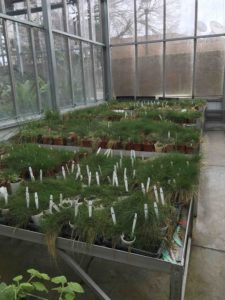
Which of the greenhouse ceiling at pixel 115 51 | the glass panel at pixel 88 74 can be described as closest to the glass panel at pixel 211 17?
the greenhouse ceiling at pixel 115 51

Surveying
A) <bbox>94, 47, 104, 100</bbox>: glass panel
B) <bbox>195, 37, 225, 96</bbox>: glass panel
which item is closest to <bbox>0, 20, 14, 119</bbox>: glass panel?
<bbox>94, 47, 104, 100</bbox>: glass panel

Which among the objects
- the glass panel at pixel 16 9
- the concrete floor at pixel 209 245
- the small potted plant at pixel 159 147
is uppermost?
the glass panel at pixel 16 9

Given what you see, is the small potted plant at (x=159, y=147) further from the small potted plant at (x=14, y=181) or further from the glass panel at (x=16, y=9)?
the glass panel at (x=16, y=9)

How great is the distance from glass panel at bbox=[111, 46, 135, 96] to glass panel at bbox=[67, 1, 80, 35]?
1970 mm

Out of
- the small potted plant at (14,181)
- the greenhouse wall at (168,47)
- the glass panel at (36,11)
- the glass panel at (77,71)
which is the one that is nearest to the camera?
the small potted plant at (14,181)

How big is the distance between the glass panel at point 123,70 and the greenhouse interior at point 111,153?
3 cm

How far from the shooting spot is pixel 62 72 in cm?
609

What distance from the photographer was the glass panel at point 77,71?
259 inches

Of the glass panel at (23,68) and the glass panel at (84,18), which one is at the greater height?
the glass panel at (84,18)

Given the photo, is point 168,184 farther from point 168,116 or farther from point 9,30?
point 9,30

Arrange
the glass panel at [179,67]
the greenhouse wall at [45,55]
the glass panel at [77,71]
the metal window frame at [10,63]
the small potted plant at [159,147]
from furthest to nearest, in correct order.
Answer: the glass panel at [179,67]
the glass panel at [77,71]
the greenhouse wall at [45,55]
the metal window frame at [10,63]
the small potted plant at [159,147]

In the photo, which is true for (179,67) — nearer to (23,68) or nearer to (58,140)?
(23,68)

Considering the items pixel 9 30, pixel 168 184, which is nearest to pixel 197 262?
pixel 168 184

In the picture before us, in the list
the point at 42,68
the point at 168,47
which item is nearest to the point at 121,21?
the point at 168,47
